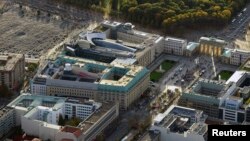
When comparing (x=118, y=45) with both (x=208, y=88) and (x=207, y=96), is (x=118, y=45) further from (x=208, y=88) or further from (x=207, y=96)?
(x=207, y=96)

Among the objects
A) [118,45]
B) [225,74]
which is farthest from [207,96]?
[118,45]

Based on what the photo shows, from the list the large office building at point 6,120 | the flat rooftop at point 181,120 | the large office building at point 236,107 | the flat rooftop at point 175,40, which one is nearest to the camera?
the flat rooftop at point 181,120

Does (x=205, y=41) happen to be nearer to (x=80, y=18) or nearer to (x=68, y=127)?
(x=80, y=18)

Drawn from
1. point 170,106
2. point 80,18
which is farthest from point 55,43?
point 170,106

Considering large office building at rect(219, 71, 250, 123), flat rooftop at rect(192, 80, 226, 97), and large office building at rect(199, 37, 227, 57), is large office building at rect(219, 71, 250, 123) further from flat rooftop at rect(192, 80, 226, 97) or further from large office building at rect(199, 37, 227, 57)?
large office building at rect(199, 37, 227, 57)

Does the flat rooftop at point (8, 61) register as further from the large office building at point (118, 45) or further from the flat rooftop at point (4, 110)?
the flat rooftop at point (4, 110)

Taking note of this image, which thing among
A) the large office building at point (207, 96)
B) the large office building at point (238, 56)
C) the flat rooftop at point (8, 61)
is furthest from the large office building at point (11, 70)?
the large office building at point (238, 56)

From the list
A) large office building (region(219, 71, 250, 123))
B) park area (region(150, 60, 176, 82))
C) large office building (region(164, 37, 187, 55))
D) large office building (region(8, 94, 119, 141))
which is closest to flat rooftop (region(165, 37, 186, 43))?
large office building (region(164, 37, 187, 55))
